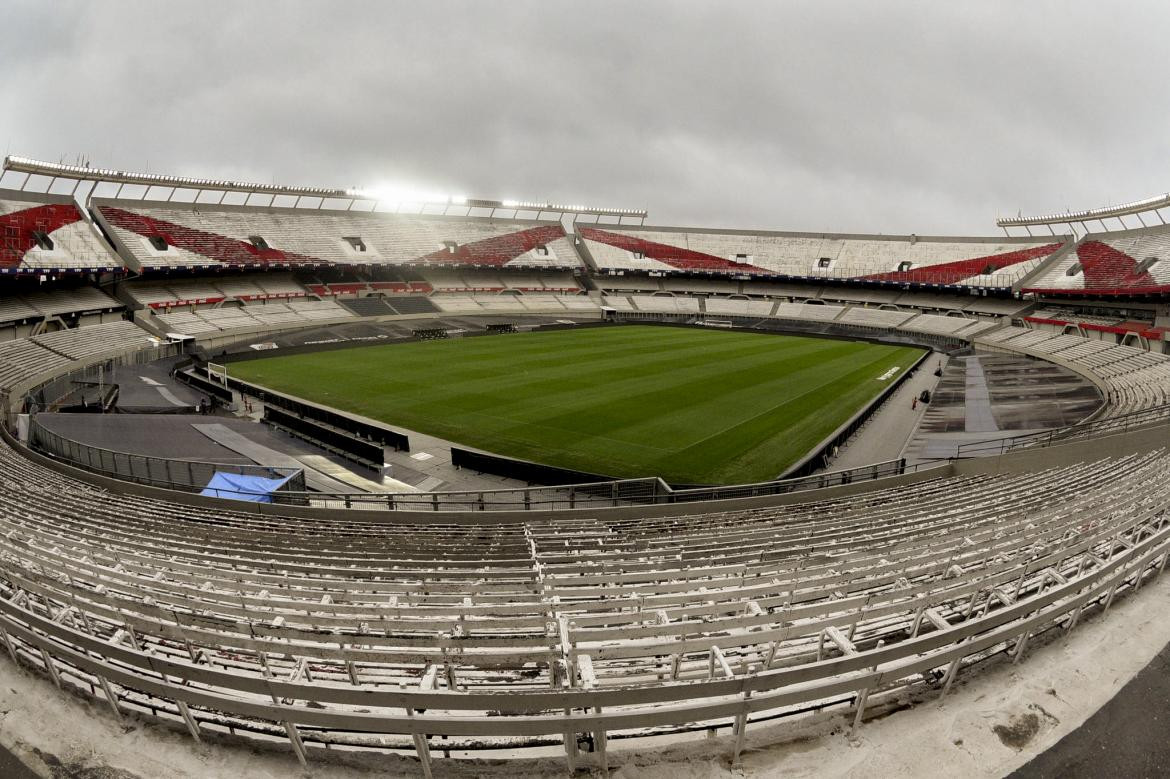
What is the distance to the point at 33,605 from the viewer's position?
24.1 feet

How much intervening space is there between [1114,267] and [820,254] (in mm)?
31060

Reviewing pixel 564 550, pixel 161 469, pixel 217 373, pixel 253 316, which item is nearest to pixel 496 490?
pixel 564 550

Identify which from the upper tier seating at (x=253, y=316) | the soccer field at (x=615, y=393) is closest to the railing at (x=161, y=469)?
the soccer field at (x=615, y=393)

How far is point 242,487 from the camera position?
1622 centimetres

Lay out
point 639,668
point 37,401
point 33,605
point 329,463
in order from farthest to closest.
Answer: point 37,401 < point 329,463 < point 33,605 < point 639,668

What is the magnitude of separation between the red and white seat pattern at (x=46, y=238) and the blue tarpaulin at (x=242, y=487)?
4076cm

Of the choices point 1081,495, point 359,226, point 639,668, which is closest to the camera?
point 639,668

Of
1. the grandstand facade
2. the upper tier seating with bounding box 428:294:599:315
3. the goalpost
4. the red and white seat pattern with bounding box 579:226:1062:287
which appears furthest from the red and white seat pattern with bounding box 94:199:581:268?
the grandstand facade

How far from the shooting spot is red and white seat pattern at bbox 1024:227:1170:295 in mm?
52000

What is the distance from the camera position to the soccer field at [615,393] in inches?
891

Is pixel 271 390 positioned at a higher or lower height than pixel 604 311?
lower

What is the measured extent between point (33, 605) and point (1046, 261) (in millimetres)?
81199

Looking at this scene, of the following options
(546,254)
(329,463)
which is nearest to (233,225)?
(546,254)

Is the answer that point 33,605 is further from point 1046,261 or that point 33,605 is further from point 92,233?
point 1046,261
